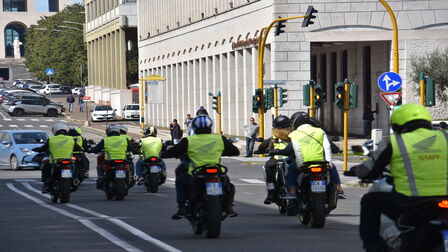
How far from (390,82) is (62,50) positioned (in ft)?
324

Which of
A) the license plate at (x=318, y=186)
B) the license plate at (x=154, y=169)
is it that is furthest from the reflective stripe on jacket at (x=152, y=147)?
the license plate at (x=318, y=186)

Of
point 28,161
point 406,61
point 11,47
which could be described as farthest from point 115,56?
point 11,47

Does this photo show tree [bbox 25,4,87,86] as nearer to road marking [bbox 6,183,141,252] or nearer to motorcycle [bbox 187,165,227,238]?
road marking [bbox 6,183,141,252]

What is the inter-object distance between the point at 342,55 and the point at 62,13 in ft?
245

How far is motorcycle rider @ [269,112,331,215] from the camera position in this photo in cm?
1469

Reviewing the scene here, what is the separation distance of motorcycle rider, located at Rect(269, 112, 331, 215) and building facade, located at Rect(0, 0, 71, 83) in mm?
168431

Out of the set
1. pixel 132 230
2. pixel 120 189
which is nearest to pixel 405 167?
pixel 132 230

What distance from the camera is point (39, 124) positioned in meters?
83.9

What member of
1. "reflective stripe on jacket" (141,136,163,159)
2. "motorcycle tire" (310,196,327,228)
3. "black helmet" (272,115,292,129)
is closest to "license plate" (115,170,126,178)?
"reflective stripe on jacket" (141,136,163,159)

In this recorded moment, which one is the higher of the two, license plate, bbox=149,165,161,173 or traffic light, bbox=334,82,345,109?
traffic light, bbox=334,82,345,109

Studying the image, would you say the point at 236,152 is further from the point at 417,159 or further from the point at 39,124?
Answer: the point at 39,124

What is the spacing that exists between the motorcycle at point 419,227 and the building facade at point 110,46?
308 feet

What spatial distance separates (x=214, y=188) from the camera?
12984 mm

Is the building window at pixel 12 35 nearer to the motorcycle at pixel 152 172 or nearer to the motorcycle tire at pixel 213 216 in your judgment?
the motorcycle at pixel 152 172
